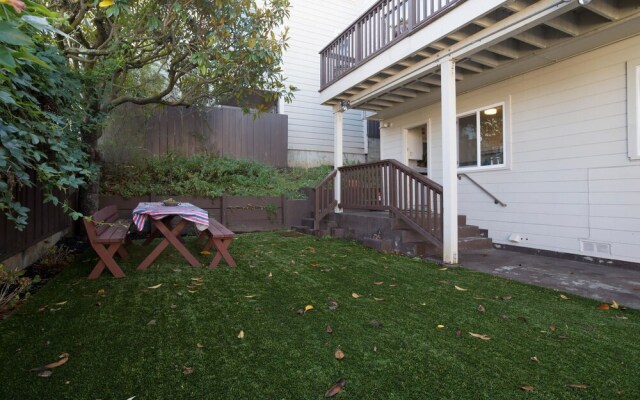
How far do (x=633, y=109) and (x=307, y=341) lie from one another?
16.9 feet

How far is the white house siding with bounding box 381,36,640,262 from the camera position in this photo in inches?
186

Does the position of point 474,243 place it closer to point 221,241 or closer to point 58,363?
point 221,241

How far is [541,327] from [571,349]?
365mm

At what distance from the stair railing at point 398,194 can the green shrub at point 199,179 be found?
187 centimetres

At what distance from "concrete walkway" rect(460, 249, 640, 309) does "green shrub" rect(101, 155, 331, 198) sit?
4.58 metres

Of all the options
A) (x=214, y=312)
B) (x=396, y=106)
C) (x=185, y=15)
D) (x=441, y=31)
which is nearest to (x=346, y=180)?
(x=396, y=106)

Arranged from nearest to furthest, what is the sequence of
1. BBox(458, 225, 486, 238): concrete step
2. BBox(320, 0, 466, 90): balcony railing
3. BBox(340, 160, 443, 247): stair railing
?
BBox(320, 0, 466, 90): balcony railing < BBox(340, 160, 443, 247): stair railing < BBox(458, 225, 486, 238): concrete step

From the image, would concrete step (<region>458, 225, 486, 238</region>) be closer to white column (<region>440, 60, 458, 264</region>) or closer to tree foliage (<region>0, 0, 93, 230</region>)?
white column (<region>440, 60, 458, 264</region>)

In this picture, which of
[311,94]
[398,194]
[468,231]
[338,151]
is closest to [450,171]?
[398,194]

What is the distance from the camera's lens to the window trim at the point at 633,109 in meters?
4.55

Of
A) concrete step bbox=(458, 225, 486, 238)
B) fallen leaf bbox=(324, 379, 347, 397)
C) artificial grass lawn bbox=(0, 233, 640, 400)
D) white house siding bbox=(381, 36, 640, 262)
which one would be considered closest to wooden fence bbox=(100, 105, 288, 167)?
artificial grass lawn bbox=(0, 233, 640, 400)

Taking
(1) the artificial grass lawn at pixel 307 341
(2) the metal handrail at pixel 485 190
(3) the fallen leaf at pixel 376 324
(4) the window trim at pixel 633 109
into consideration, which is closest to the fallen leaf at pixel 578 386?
(1) the artificial grass lawn at pixel 307 341

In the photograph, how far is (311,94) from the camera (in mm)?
11430

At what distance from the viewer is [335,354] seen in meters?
2.28
